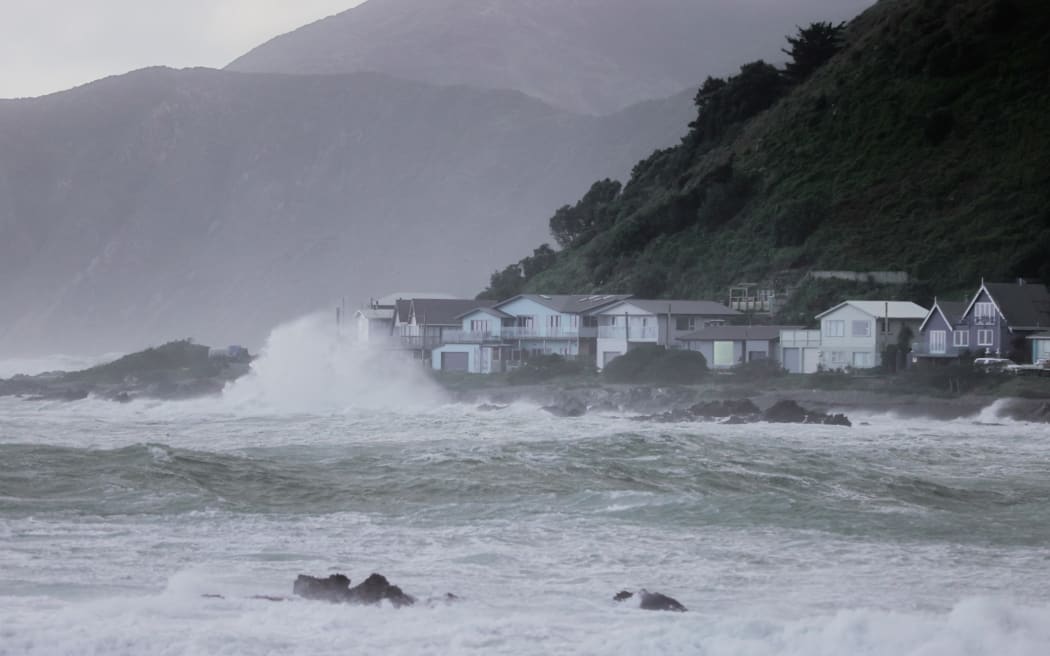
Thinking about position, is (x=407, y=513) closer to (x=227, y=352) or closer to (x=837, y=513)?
(x=837, y=513)

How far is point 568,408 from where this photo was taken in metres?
40.1

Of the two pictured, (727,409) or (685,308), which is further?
(685,308)

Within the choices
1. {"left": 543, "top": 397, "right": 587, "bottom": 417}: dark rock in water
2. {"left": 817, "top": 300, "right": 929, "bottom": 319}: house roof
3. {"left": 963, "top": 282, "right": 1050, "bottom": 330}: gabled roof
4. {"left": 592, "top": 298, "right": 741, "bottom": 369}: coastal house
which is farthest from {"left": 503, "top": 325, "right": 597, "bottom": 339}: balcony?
{"left": 963, "top": 282, "right": 1050, "bottom": 330}: gabled roof

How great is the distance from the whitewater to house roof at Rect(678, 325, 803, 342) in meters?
17.7

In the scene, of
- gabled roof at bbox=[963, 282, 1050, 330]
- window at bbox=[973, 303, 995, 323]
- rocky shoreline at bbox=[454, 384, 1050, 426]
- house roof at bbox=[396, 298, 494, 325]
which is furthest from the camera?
house roof at bbox=[396, 298, 494, 325]

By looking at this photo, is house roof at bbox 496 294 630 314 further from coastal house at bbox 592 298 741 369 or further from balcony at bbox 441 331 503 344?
balcony at bbox 441 331 503 344

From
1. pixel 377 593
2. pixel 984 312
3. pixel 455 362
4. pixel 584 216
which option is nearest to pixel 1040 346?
pixel 984 312

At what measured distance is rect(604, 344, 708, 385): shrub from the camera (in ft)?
146

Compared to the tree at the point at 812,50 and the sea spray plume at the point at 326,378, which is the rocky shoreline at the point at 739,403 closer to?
the sea spray plume at the point at 326,378

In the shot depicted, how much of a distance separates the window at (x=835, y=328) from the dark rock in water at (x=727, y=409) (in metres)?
9.12

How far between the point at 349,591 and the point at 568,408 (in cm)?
2853

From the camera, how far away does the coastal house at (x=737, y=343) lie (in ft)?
154

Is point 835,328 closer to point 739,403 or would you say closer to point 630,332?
point 630,332

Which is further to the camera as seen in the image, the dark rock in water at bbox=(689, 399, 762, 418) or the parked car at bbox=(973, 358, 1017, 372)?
the parked car at bbox=(973, 358, 1017, 372)
